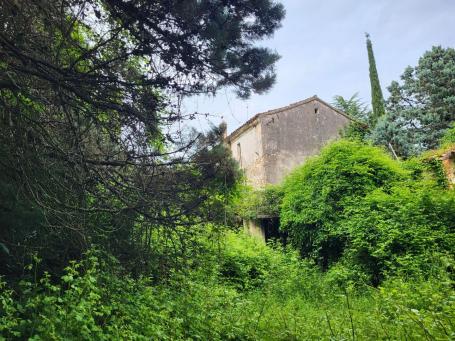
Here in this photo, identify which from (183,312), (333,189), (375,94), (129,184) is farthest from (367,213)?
(375,94)

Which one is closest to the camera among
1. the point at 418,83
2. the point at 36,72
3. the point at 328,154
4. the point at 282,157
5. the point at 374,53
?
the point at 36,72

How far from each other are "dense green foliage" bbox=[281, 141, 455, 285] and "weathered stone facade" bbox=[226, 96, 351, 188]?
5.87m

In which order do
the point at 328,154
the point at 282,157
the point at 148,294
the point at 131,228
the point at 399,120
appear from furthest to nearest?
the point at 399,120 → the point at 282,157 → the point at 328,154 → the point at 131,228 → the point at 148,294

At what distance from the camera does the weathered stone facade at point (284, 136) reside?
2057 centimetres

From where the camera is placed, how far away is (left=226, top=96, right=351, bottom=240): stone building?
2056 centimetres

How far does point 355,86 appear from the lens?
32.6 m

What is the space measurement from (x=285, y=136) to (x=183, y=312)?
16989mm

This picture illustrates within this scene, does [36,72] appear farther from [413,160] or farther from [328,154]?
[413,160]

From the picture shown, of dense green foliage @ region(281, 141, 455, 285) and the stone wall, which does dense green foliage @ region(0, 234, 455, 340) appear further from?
the stone wall

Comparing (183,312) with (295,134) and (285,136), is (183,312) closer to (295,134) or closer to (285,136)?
(285,136)

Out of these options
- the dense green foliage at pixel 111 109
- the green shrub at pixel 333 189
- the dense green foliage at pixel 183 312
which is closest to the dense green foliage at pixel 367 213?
the green shrub at pixel 333 189

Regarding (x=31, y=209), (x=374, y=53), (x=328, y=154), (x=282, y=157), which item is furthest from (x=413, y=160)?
(x=374, y=53)

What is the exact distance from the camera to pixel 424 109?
79.9 feet

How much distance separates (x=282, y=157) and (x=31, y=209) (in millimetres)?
17160
